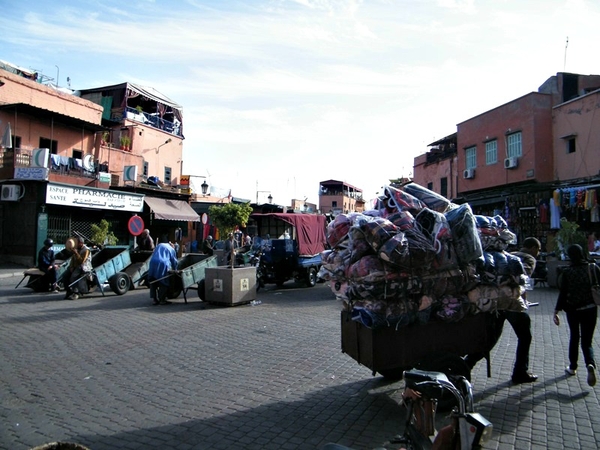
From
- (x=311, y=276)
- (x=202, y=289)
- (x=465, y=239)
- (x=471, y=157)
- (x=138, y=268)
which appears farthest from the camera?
(x=471, y=157)

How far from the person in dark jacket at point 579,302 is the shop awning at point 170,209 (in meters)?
26.6

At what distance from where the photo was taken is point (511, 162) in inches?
922

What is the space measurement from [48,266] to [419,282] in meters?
13.4

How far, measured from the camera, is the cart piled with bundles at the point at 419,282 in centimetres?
430

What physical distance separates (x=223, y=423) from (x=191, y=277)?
28.3 feet

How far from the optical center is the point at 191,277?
12.7 metres

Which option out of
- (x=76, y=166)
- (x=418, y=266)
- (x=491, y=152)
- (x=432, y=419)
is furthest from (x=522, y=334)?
(x=76, y=166)

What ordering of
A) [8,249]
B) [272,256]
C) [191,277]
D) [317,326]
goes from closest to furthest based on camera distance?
[317,326] → [191,277] → [272,256] → [8,249]

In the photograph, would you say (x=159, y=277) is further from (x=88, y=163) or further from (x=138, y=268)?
(x=88, y=163)

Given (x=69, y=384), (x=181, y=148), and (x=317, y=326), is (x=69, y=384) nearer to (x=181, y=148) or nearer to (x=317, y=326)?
(x=317, y=326)

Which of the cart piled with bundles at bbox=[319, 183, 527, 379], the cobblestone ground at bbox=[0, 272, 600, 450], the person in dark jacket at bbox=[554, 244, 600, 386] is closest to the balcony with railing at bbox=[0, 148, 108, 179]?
the cobblestone ground at bbox=[0, 272, 600, 450]

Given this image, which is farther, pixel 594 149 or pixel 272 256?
pixel 594 149

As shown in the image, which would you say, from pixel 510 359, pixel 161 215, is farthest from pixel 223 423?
pixel 161 215

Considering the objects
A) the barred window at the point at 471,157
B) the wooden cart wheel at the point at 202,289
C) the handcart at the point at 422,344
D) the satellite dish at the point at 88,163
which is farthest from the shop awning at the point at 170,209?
the handcart at the point at 422,344
